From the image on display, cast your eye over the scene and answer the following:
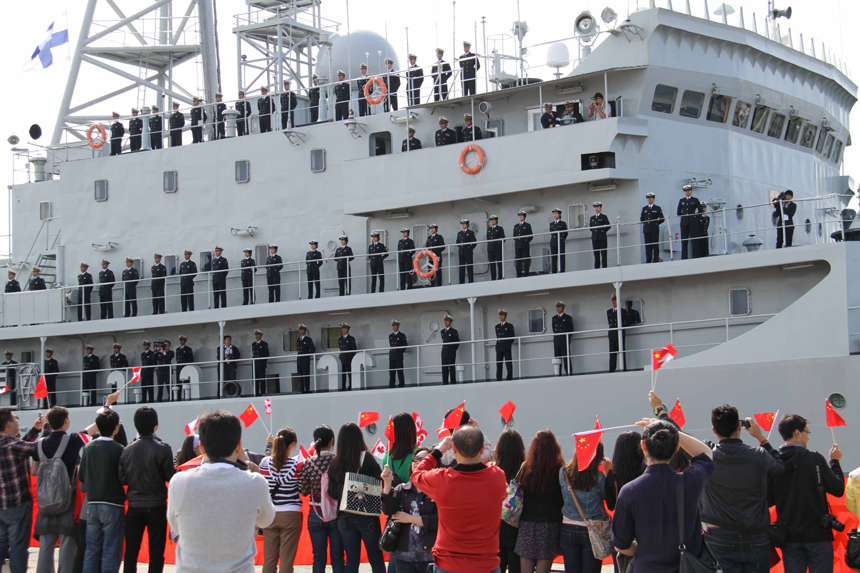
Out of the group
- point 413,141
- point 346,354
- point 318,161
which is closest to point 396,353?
point 346,354

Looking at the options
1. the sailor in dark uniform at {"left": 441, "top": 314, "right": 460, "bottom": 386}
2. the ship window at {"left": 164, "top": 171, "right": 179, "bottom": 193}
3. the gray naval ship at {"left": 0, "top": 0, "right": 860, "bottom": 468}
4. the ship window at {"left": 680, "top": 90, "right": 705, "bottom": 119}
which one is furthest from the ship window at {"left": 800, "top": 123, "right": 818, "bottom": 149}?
the ship window at {"left": 164, "top": 171, "right": 179, "bottom": 193}

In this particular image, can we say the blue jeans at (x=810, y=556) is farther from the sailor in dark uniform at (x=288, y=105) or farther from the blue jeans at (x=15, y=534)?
the sailor in dark uniform at (x=288, y=105)

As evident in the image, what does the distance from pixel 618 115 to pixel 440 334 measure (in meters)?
5.39

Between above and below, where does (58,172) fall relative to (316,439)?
above

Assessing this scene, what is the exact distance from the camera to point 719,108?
17422 mm

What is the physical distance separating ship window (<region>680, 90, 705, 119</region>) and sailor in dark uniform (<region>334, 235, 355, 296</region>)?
23.4 feet

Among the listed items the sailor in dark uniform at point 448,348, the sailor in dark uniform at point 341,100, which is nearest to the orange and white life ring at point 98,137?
the sailor in dark uniform at point 341,100

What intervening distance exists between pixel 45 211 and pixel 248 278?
275 inches

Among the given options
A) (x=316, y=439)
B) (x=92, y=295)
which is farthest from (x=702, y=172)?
(x=92, y=295)

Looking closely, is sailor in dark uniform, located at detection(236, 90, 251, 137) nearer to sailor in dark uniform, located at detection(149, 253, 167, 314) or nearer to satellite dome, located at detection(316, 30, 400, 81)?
satellite dome, located at detection(316, 30, 400, 81)

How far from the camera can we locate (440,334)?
704 inches

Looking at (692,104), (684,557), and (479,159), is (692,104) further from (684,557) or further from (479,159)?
(684,557)

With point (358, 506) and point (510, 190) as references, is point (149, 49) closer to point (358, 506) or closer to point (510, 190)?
point (510, 190)

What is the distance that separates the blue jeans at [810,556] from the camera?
674cm
